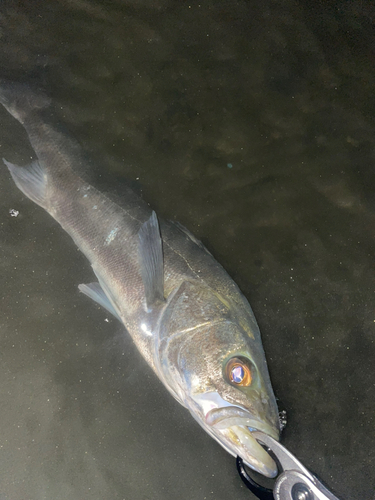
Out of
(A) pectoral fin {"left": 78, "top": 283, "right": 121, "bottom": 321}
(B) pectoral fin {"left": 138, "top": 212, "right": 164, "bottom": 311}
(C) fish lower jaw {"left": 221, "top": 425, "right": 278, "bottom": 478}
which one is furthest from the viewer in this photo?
(A) pectoral fin {"left": 78, "top": 283, "right": 121, "bottom": 321}

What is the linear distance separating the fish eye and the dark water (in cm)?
102

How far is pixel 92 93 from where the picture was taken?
310 cm

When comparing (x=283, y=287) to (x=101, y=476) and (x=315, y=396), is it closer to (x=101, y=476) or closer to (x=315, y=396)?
(x=315, y=396)

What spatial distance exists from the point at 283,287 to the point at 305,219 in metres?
0.71

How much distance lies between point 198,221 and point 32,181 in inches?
60.9

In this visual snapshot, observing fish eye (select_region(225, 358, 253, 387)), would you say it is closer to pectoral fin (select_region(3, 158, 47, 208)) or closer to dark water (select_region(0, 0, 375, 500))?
dark water (select_region(0, 0, 375, 500))

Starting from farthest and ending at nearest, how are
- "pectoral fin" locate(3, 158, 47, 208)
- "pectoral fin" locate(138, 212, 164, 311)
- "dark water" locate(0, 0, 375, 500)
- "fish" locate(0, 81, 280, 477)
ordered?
1. "dark water" locate(0, 0, 375, 500)
2. "pectoral fin" locate(3, 158, 47, 208)
3. "pectoral fin" locate(138, 212, 164, 311)
4. "fish" locate(0, 81, 280, 477)

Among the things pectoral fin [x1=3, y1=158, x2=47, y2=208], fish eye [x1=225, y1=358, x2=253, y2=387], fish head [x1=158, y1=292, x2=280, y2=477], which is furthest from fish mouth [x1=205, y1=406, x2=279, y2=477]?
pectoral fin [x1=3, y1=158, x2=47, y2=208]

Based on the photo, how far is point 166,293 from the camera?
2.37 m

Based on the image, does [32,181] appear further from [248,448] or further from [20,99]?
[248,448]

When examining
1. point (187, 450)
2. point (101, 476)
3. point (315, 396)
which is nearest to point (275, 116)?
point (315, 396)

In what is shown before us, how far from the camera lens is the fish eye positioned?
1.98 m

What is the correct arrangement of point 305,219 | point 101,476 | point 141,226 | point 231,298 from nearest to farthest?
point 231,298
point 141,226
point 101,476
point 305,219

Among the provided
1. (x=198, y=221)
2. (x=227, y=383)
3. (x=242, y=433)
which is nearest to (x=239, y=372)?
(x=227, y=383)
